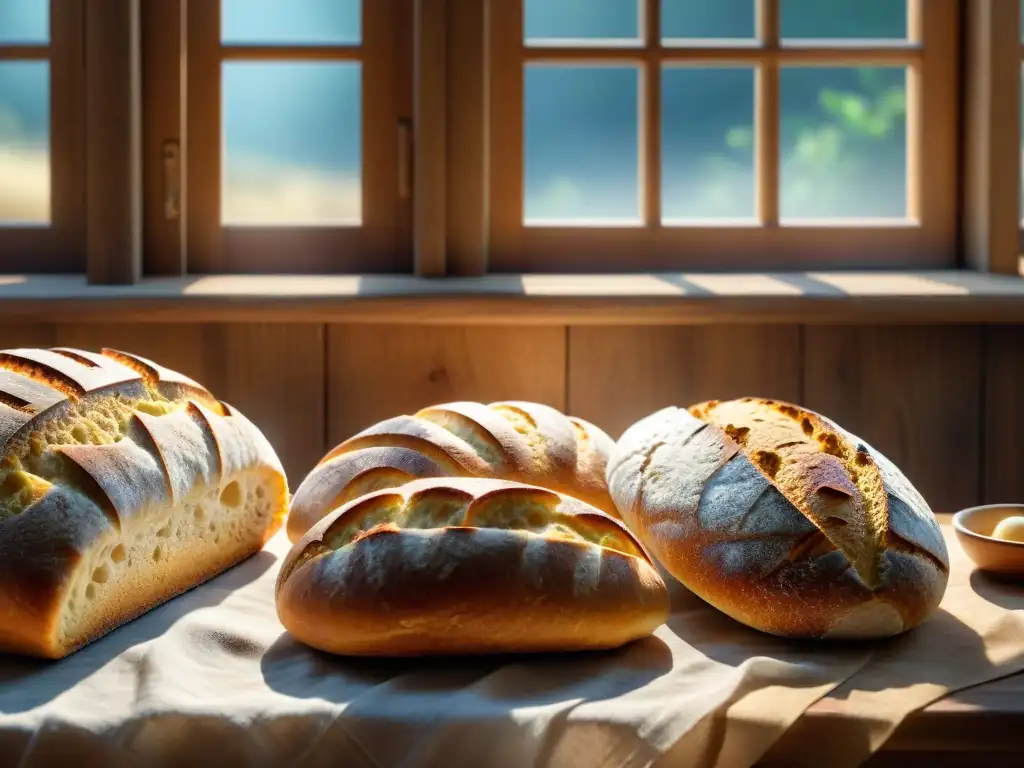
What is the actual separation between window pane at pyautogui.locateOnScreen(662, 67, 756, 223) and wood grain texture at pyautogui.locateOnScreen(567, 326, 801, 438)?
320 mm

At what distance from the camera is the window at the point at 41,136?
6.07 feet

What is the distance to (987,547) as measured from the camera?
1.15m

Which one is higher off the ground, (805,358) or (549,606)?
(805,358)

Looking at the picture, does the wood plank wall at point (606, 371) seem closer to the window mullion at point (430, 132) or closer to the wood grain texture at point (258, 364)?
the wood grain texture at point (258, 364)

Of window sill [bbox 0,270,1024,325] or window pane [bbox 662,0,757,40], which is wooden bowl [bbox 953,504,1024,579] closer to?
window sill [bbox 0,270,1024,325]

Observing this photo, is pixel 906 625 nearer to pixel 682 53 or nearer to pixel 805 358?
pixel 805 358

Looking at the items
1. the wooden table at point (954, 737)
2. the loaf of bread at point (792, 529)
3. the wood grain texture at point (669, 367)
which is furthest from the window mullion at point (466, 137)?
the wooden table at point (954, 737)

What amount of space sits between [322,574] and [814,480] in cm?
46

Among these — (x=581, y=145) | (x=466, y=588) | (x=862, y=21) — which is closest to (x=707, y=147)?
(x=581, y=145)

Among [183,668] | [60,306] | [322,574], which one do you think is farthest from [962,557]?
[60,306]

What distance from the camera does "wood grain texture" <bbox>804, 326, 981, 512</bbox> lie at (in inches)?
66.4

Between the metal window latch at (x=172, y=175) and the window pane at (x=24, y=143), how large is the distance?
0.22m

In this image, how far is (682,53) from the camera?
6.08 feet

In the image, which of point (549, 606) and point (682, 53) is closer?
point (549, 606)
